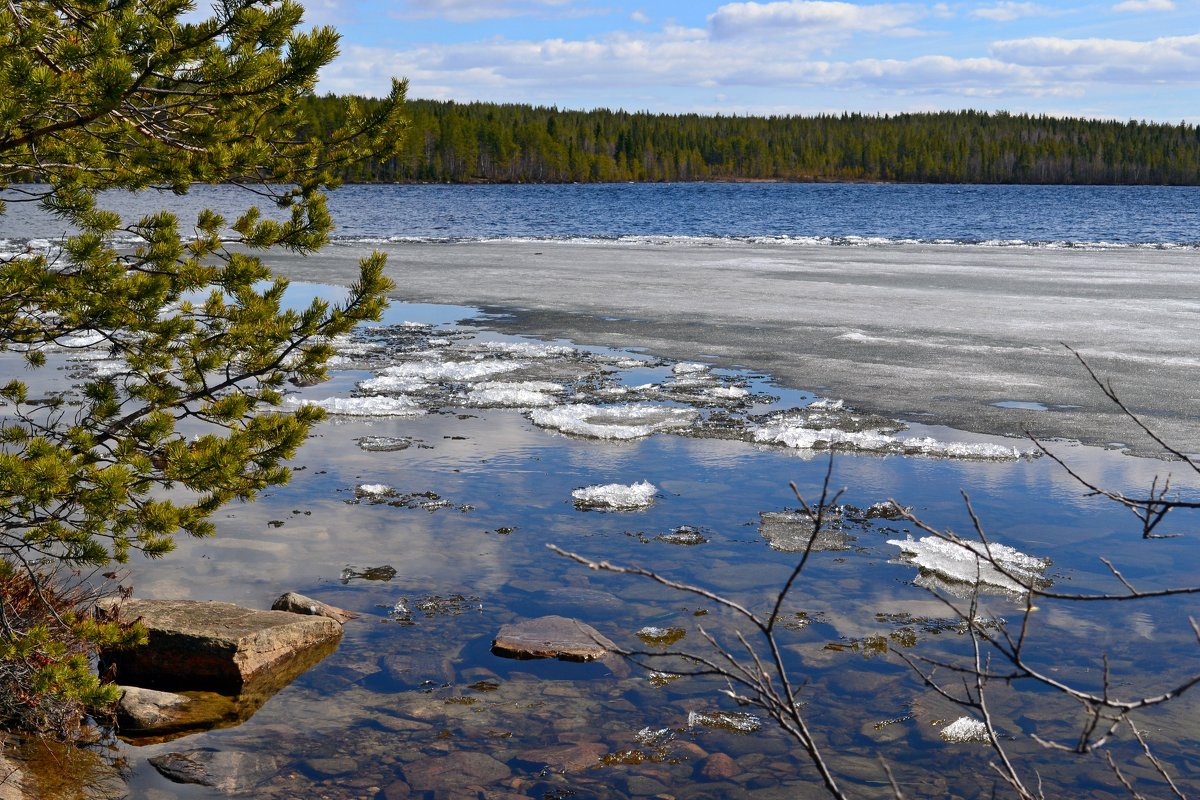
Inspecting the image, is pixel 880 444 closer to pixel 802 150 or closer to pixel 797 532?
pixel 797 532

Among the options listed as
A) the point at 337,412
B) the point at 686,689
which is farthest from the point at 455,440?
the point at 686,689

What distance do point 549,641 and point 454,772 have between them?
4.01ft

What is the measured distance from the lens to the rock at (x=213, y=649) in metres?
5.41

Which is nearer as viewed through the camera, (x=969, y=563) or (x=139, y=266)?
(x=139, y=266)

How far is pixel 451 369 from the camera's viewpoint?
13203 mm

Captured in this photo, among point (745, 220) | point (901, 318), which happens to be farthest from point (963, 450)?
point (745, 220)

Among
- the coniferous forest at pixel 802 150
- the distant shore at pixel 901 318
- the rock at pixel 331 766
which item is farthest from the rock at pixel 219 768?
the coniferous forest at pixel 802 150

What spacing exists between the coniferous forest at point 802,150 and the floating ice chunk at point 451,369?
131 meters

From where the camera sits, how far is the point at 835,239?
41875 millimetres

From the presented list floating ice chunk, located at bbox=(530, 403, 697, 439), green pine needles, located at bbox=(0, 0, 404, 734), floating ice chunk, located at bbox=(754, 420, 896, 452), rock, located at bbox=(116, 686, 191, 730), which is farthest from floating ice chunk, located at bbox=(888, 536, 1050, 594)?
rock, located at bbox=(116, 686, 191, 730)

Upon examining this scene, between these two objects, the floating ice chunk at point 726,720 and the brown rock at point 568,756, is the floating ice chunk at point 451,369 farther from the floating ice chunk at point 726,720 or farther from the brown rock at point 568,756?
the brown rock at point 568,756

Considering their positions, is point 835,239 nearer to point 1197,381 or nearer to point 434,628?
point 1197,381

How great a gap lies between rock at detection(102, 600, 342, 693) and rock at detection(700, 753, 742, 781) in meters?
2.13

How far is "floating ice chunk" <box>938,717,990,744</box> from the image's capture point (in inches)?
192
